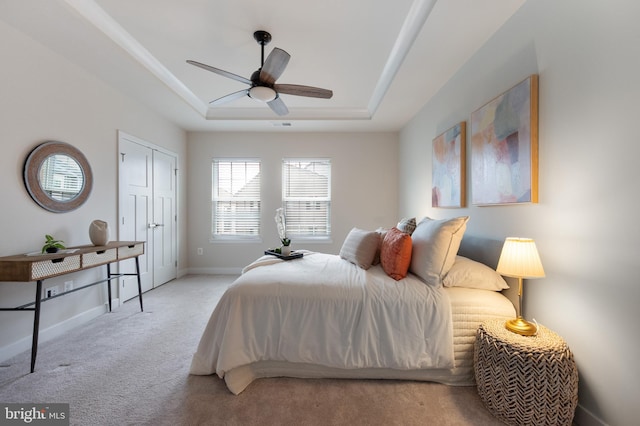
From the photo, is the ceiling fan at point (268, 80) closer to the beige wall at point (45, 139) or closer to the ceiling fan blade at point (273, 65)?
the ceiling fan blade at point (273, 65)

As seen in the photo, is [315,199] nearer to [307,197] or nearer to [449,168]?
[307,197]

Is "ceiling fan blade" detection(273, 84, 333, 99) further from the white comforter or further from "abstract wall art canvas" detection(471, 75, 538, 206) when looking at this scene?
the white comforter

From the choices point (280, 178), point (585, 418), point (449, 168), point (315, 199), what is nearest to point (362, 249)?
point (449, 168)

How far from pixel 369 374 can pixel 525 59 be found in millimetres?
2421

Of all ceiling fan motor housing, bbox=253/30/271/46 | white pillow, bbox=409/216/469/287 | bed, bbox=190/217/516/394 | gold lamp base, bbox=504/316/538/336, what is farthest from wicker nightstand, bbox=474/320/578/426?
ceiling fan motor housing, bbox=253/30/271/46

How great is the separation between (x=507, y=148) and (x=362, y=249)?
1362 millimetres

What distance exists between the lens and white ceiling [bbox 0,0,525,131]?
197cm

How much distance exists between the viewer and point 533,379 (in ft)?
4.31

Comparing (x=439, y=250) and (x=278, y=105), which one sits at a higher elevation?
(x=278, y=105)

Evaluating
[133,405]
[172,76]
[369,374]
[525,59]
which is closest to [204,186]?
[172,76]

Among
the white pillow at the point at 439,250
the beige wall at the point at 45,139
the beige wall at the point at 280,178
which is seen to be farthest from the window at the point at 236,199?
the white pillow at the point at 439,250

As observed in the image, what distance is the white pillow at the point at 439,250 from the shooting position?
6.08ft

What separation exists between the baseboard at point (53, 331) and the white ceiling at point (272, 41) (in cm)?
260

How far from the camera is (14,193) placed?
83.0 inches
